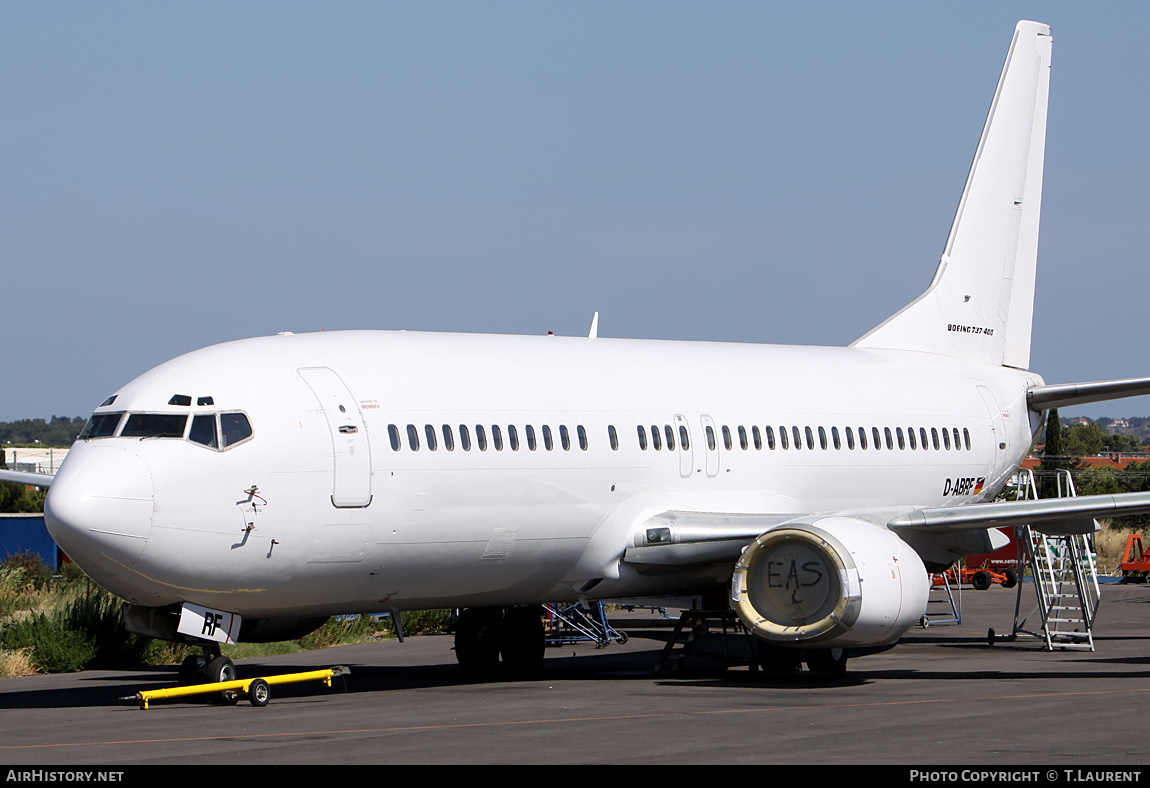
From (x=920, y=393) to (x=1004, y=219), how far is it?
16.5 ft

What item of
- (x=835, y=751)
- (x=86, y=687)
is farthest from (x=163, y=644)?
(x=835, y=751)

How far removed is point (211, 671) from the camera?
53.4 ft

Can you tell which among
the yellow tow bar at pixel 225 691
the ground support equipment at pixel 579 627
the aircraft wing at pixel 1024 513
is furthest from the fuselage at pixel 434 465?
the ground support equipment at pixel 579 627

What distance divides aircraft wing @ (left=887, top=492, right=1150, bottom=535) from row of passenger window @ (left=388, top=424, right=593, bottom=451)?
463cm

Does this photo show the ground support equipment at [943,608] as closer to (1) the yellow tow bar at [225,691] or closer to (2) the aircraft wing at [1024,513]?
(2) the aircraft wing at [1024,513]

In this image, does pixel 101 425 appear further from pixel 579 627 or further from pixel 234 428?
pixel 579 627

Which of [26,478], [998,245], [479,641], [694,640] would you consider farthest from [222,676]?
[998,245]

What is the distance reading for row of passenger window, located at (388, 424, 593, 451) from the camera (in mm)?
16906

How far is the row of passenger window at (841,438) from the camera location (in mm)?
20625

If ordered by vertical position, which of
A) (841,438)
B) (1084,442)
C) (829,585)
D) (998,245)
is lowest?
(829,585)

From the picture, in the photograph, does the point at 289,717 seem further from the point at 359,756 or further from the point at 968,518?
the point at 968,518

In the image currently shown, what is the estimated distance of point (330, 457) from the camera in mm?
16141

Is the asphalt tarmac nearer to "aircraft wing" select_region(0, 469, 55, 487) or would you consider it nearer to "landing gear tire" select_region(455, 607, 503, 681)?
"landing gear tire" select_region(455, 607, 503, 681)

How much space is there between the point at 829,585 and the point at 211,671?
719cm
